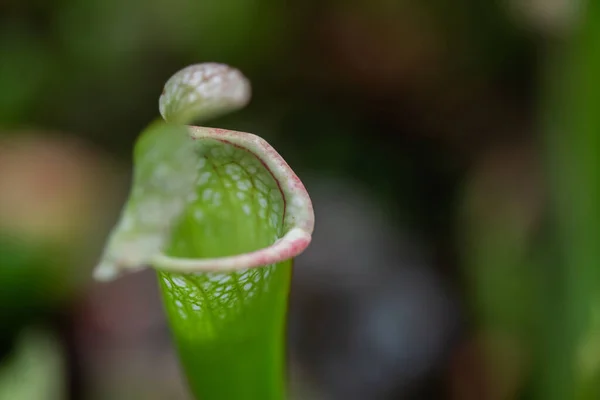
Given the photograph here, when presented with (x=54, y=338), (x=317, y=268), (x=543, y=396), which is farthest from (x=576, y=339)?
(x=54, y=338)

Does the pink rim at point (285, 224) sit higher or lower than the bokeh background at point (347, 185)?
higher

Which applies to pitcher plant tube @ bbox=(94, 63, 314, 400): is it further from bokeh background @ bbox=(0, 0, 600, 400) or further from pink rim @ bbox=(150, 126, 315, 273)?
bokeh background @ bbox=(0, 0, 600, 400)

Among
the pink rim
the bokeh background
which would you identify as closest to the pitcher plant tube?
the pink rim

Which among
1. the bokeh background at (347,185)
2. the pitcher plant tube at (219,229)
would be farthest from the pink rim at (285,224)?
the bokeh background at (347,185)

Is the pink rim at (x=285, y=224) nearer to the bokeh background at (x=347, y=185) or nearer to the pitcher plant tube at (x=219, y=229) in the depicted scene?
the pitcher plant tube at (x=219, y=229)

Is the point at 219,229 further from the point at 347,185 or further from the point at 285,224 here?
the point at 347,185

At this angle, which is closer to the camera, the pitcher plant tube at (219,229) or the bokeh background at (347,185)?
the pitcher plant tube at (219,229)

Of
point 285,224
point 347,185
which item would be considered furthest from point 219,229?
point 347,185
